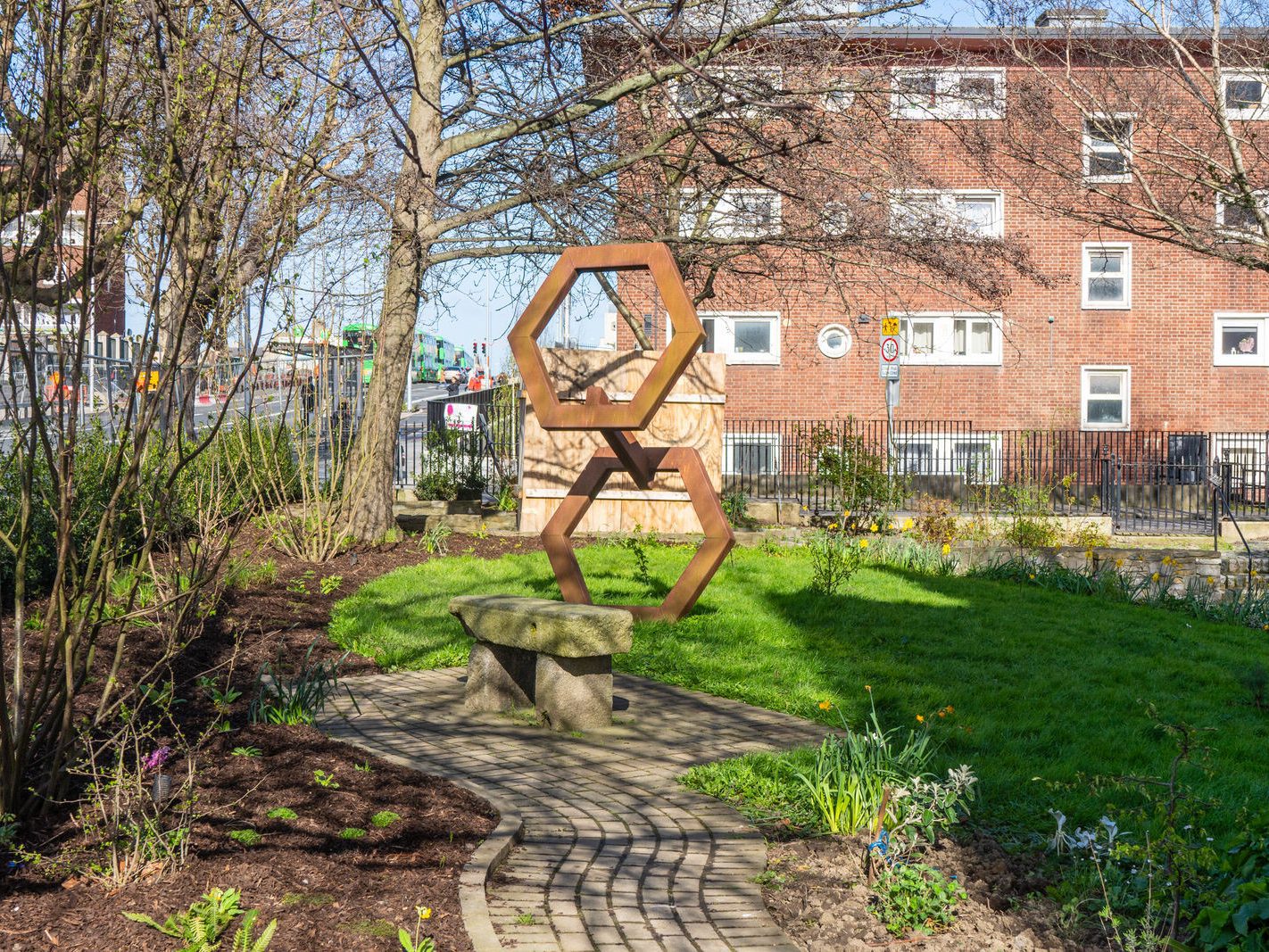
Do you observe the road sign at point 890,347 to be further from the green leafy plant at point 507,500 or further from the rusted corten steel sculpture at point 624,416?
the rusted corten steel sculpture at point 624,416

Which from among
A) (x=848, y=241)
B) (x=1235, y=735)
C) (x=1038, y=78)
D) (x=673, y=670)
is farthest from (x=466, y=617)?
(x=1038, y=78)

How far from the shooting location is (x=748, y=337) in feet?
91.7

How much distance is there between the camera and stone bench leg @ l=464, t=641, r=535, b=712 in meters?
7.39

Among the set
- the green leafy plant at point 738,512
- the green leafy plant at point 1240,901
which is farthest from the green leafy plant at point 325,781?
the green leafy plant at point 738,512

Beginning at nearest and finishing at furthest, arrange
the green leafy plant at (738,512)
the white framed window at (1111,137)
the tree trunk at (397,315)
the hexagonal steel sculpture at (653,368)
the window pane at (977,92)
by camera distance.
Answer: the hexagonal steel sculpture at (653,368) < the window pane at (977,92) < the tree trunk at (397,315) < the white framed window at (1111,137) < the green leafy plant at (738,512)

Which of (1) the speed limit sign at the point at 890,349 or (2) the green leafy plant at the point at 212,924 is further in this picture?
(1) the speed limit sign at the point at 890,349

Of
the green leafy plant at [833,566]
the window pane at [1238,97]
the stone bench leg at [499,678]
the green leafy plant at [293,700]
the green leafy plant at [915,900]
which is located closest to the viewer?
the green leafy plant at [915,900]

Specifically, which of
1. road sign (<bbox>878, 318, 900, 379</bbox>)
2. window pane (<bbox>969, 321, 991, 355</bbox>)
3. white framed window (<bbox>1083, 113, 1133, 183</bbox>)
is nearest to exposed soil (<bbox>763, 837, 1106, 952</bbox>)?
white framed window (<bbox>1083, 113, 1133, 183</bbox>)

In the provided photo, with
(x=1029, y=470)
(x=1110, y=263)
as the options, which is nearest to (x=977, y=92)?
(x=1029, y=470)

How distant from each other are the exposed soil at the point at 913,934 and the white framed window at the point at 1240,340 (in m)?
25.8

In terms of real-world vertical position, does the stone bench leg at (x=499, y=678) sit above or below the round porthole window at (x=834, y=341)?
below

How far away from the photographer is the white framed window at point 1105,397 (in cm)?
2772

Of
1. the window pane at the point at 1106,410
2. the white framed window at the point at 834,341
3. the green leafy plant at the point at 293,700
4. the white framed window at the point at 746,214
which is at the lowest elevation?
the green leafy plant at the point at 293,700

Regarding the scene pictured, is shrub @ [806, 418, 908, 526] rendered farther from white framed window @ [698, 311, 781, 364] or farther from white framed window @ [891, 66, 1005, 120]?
white framed window @ [698, 311, 781, 364]
